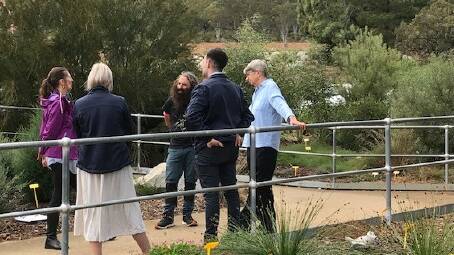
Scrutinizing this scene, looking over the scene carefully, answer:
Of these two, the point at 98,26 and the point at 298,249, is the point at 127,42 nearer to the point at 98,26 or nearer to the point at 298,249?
the point at 98,26

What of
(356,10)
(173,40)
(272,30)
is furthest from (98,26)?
(272,30)

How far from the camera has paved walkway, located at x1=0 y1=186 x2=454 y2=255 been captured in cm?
736

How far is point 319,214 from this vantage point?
29.1ft

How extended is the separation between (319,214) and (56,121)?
330 cm

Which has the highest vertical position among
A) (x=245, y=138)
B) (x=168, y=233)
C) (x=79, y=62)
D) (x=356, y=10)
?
(x=356, y=10)

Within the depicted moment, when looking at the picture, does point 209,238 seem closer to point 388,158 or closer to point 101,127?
point 101,127

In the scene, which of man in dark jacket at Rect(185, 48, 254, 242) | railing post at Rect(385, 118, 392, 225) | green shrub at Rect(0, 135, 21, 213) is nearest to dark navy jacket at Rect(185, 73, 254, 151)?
man in dark jacket at Rect(185, 48, 254, 242)

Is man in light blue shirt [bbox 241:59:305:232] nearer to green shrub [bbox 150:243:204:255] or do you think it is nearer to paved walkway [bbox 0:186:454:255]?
paved walkway [bbox 0:186:454:255]

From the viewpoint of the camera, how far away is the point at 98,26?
16.5m

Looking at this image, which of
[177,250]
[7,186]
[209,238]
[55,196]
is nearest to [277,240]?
[177,250]

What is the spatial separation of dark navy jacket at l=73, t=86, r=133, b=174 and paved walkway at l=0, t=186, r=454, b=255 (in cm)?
108

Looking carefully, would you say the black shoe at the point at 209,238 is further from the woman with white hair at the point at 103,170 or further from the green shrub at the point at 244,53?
the green shrub at the point at 244,53

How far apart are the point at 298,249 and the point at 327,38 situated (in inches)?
1490

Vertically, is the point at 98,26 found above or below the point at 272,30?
below
